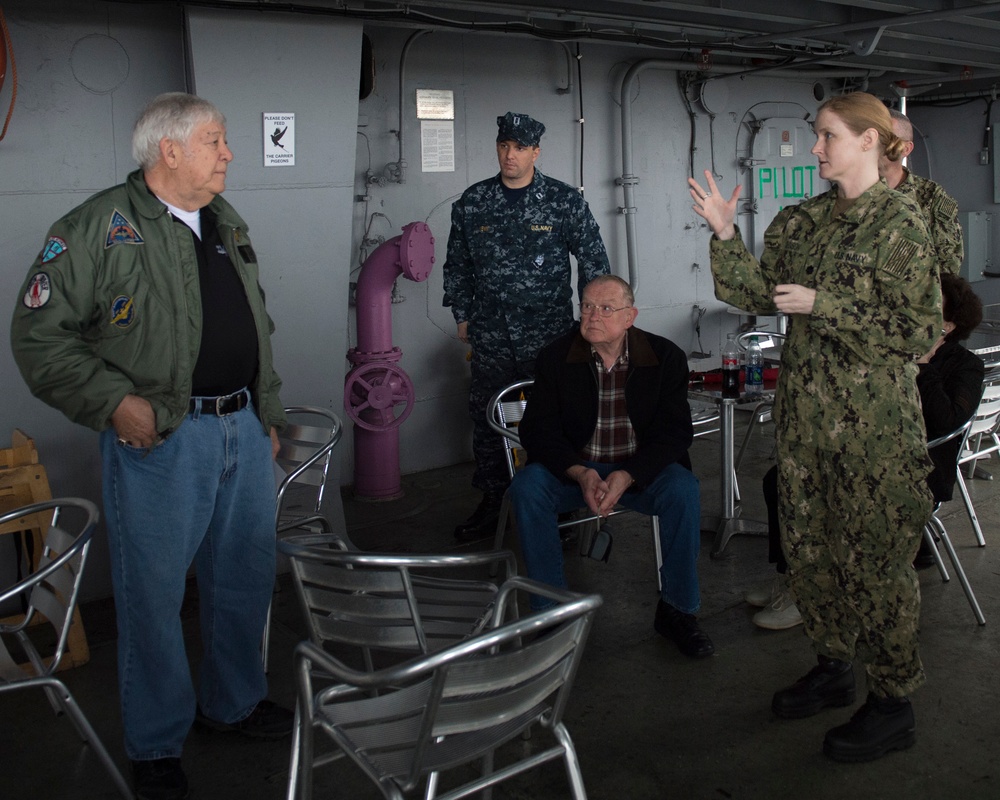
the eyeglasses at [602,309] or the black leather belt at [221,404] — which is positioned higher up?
the eyeglasses at [602,309]

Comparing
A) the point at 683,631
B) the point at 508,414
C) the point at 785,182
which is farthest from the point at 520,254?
the point at 785,182

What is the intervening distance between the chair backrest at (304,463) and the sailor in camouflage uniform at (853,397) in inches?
54.3

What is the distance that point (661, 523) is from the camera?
3.42 metres

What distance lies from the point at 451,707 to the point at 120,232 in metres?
1.42

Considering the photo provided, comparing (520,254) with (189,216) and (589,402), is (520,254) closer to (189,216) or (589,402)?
(589,402)

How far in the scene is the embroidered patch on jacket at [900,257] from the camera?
2.52 m

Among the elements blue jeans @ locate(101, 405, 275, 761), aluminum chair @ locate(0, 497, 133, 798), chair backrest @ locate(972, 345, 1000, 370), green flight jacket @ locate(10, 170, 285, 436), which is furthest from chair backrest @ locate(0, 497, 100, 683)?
chair backrest @ locate(972, 345, 1000, 370)

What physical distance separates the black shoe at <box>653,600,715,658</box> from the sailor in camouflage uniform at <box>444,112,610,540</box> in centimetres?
128

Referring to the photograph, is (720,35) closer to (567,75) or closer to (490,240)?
(567,75)

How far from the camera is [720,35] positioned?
19.8 ft

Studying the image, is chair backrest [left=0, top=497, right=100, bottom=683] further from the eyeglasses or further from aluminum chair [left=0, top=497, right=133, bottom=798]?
the eyeglasses

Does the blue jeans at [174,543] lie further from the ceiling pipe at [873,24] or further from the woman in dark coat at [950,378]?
the ceiling pipe at [873,24]

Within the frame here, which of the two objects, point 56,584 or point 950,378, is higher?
point 950,378

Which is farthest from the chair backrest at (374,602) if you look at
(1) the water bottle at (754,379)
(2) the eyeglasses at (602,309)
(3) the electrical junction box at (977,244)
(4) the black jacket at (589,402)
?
(3) the electrical junction box at (977,244)
